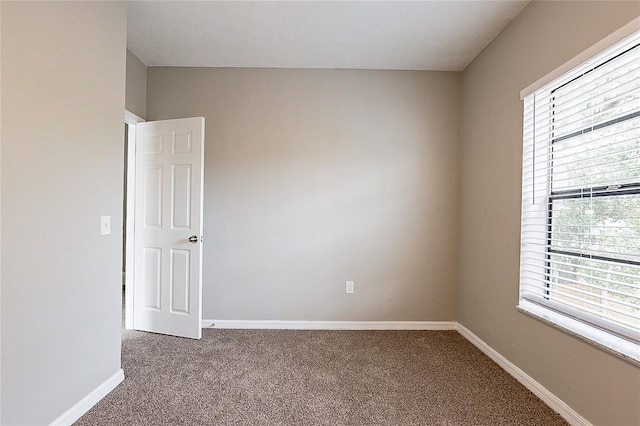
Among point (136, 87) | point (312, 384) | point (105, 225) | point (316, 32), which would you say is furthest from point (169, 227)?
point (316, 32)

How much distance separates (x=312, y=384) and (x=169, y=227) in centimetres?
185

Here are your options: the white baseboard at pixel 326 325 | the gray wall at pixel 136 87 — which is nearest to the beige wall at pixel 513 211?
the white baseboard at pixel 326 325

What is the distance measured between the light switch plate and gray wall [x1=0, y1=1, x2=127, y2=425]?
4 centimetres

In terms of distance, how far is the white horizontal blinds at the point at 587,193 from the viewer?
5.41 ft

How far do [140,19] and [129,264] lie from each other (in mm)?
2064

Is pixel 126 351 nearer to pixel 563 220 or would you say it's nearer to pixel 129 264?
pixel 129 264

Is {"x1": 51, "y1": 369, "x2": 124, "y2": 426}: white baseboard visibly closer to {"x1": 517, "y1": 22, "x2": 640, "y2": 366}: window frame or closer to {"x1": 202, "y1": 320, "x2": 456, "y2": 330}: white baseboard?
{"x1": 202, "y1": 320, "x2": 456, "y2": 330}: white baseboard

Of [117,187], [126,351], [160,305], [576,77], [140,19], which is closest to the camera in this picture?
[576,77]

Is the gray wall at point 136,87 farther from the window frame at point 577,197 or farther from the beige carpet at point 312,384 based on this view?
the window frame at point 577,197

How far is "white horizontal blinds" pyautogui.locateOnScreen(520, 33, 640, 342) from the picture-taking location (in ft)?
5.41

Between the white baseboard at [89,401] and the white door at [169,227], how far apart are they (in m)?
0.83

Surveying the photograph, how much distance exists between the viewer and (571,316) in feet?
6.48

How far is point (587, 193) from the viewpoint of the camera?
1900 mm

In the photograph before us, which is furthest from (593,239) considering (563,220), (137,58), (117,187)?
(137,58)
